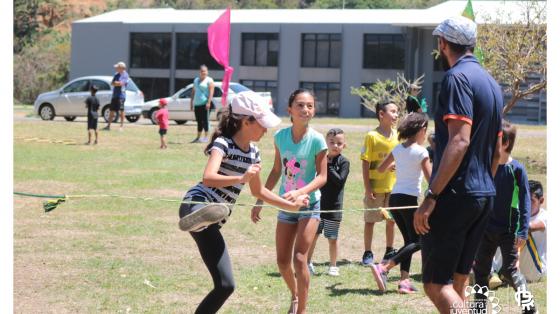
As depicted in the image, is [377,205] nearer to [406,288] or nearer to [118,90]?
[406,288]

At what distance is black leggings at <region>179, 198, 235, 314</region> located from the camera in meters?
5.82

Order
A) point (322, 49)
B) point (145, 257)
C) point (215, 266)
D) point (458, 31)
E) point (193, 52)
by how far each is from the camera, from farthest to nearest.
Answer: point (193, 52)
point (322, 49)
point (145, 257)
point (215, 266)
point (458, 31)

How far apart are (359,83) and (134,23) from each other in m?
15.4

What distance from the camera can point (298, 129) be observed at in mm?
6977

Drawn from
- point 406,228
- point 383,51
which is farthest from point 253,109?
point 383,51

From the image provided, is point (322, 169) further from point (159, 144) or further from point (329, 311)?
point (159, 144)

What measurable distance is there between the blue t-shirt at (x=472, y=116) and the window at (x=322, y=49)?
47423mm

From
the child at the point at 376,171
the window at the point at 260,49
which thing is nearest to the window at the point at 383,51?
the window at the point at 260,49

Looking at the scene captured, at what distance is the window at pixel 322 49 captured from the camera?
52438mm

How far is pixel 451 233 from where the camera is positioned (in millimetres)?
5316

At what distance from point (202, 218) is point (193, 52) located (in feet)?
167

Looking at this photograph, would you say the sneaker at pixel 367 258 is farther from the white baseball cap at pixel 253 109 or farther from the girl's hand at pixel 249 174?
the girl's hand at pixel 249 174

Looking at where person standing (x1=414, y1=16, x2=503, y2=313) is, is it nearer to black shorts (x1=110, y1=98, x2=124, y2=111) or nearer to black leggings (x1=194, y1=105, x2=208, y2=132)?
black leggings (x1=194, y1=105, x2=208, y2=132)

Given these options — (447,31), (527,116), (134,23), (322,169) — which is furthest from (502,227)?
(134,23)
